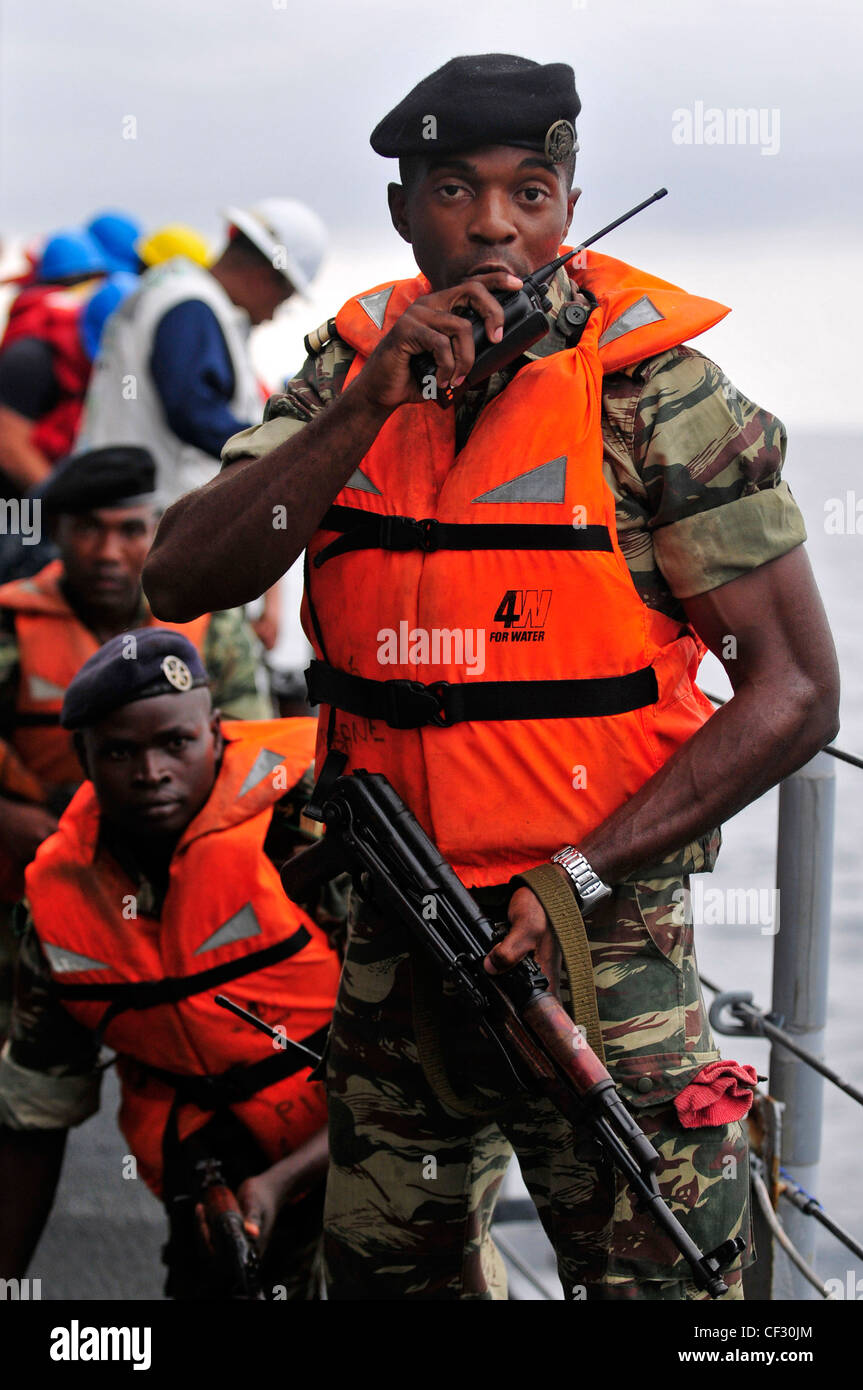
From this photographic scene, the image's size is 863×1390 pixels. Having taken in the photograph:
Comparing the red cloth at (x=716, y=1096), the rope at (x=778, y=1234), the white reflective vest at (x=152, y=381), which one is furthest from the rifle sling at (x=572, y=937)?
the white reflective vest at (x=152, y=381)

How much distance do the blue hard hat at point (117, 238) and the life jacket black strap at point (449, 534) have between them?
6913mm

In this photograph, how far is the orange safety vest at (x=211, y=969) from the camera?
131 inches

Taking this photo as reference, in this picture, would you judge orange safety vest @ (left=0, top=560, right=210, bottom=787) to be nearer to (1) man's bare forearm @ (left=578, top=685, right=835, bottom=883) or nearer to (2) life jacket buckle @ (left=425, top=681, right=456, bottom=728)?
(2) life jacket buckle @ (left=425, top=681, right=456, bottom=728)

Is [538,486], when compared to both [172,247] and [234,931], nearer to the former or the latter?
[234,931]

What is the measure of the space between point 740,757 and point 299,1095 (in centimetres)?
149

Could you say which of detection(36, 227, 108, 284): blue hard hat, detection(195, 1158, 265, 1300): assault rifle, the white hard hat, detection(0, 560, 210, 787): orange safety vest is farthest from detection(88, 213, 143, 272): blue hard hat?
detection(195, 1158, 265, 1300): assault rifle

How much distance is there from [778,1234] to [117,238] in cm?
733

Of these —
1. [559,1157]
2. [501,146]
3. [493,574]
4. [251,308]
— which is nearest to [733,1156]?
[559,1157]

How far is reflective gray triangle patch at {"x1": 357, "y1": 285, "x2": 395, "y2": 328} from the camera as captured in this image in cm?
240

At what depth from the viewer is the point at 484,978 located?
2199 millimetres

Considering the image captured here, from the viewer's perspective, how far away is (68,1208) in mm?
4730

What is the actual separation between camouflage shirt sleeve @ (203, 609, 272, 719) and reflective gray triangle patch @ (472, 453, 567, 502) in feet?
7.83

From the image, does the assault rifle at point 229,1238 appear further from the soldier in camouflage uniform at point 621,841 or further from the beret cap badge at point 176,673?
the beret cap badge at point 176,673
